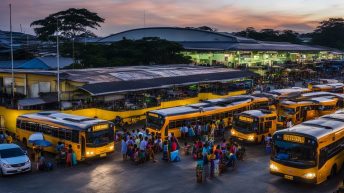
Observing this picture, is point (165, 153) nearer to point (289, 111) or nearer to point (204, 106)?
point (204, 106)

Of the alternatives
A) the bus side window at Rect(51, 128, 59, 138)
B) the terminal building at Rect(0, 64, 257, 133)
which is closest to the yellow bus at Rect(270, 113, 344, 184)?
the bus side window at Rect(51, 128, 59, 138)

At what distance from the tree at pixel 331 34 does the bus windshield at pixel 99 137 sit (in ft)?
416

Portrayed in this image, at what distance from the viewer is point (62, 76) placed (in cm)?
3259

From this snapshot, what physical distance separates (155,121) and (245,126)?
5876 mm

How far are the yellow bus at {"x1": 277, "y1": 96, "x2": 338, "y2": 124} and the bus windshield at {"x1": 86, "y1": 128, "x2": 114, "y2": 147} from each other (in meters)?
14.1

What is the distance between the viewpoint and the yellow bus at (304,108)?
29094 mm

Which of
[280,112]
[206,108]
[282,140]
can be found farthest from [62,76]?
[282,140]

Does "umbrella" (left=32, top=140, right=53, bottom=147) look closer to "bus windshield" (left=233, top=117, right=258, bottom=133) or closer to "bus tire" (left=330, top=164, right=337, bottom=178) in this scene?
"bus windshield" (left=233, top=117, right=258, bottom=133)

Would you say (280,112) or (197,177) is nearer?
(197,177)

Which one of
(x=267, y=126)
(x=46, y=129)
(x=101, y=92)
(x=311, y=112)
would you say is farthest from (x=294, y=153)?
(x=101, y=92)

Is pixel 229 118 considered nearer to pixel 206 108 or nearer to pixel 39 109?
pixel 206 108

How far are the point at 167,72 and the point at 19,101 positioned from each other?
1905 centimetres

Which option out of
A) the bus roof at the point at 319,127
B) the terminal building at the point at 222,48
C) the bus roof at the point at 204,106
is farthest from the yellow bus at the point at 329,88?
the terminal building at the point at 222,48

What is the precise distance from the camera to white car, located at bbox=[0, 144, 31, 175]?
17359mm
